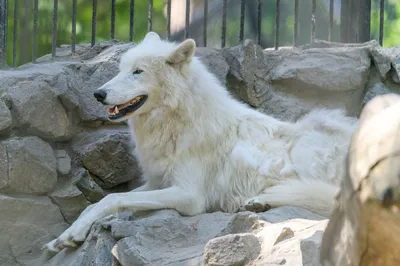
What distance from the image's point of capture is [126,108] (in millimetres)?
6199

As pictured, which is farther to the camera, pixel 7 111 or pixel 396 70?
pixel 396 70

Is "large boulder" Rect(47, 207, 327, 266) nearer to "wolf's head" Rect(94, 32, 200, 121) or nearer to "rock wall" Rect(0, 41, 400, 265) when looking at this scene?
"rock wall" Rect(0, 41, 400, 265)

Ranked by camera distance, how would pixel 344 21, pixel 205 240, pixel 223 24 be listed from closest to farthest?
pixel 205 240 → pixel 223 24 → pixel 344 21

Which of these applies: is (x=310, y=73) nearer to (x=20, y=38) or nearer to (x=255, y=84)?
(x=255, y=84)

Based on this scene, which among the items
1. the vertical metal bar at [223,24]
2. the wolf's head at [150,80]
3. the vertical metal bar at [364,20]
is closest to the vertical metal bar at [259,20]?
the vertical metal bar at [223,24]

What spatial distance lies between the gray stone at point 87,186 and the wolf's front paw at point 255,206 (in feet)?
5.80

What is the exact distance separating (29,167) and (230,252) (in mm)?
3169

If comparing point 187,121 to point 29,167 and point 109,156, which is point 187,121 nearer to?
point 109,156

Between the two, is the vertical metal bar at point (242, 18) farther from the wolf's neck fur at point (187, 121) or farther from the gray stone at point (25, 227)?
the gray stone at point (25, 227)

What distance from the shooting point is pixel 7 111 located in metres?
6.45

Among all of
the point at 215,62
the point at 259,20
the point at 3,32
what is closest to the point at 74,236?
the point at 3,32

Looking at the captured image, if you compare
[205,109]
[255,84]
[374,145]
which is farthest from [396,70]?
[374,145]

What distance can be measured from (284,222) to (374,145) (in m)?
2.39

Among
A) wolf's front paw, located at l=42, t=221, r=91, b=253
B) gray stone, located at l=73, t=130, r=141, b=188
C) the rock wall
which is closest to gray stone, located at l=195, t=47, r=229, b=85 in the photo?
the rock wall
